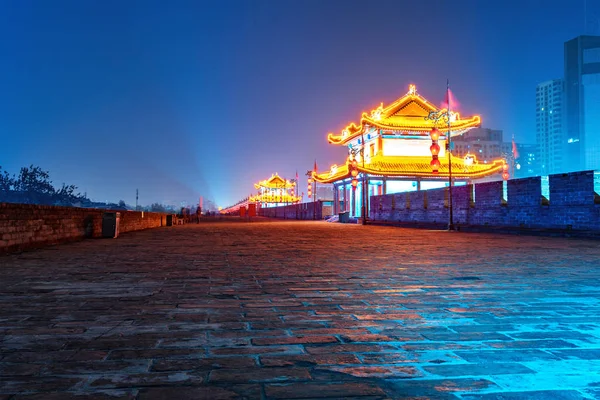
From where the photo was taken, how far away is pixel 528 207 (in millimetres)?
18344

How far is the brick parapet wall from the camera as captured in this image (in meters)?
9.85

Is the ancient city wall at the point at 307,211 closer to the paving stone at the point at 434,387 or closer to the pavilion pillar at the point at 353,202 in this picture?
the pavilion pillar at the point at 353,202

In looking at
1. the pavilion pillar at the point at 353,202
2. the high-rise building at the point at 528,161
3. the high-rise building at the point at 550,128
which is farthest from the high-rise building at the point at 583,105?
the pavilion pillar at the point at 353,202

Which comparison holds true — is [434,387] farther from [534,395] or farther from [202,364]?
[202,364]

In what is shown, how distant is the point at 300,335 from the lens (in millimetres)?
3357

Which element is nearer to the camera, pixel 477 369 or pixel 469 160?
pixel 477 369

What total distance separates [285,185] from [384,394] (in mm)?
94615

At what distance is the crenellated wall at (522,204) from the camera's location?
15742 mm

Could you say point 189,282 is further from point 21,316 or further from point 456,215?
point 456,215

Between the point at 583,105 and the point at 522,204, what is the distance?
160 metres

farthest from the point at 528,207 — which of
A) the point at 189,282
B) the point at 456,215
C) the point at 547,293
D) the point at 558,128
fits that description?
the point at 558,128

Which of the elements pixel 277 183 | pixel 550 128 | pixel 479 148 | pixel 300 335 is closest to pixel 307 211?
pixel 277 183

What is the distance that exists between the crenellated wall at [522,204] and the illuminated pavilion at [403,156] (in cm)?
1358

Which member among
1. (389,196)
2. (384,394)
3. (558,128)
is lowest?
(384,394)
